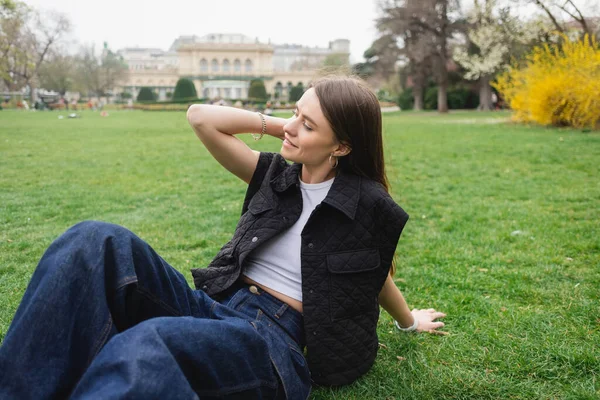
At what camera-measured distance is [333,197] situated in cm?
203

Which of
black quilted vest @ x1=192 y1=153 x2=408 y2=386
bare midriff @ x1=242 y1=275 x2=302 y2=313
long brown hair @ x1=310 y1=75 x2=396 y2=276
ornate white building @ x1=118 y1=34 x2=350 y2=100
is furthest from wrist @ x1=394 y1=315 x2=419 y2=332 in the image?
ornate white building @ x1=118 y1=34 x2=350 y2=100

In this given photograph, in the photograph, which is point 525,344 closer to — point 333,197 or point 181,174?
point 333,197

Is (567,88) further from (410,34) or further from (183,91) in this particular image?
(183,91)

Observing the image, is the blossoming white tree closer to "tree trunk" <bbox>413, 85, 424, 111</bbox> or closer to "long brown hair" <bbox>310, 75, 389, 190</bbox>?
"tree trunk" <bbox>413, 85, 424, 111</bbox>

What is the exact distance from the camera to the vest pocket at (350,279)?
79.6 inches

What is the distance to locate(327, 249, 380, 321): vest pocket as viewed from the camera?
202 centimetres

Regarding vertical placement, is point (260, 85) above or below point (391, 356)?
above

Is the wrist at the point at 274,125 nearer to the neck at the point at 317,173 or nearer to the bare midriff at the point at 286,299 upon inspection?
the neck at the point at 317,173

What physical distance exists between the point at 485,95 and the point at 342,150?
36601mm

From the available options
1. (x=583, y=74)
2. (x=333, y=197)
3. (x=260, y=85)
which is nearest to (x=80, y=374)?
(x=333, y=197)

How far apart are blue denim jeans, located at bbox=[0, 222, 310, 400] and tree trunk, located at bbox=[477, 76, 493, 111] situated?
36698mm

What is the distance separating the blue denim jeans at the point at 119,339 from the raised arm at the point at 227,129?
700mm

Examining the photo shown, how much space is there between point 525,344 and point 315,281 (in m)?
1.35

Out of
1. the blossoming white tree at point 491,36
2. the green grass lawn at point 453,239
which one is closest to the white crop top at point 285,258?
the green grass lawn at point 453,239
